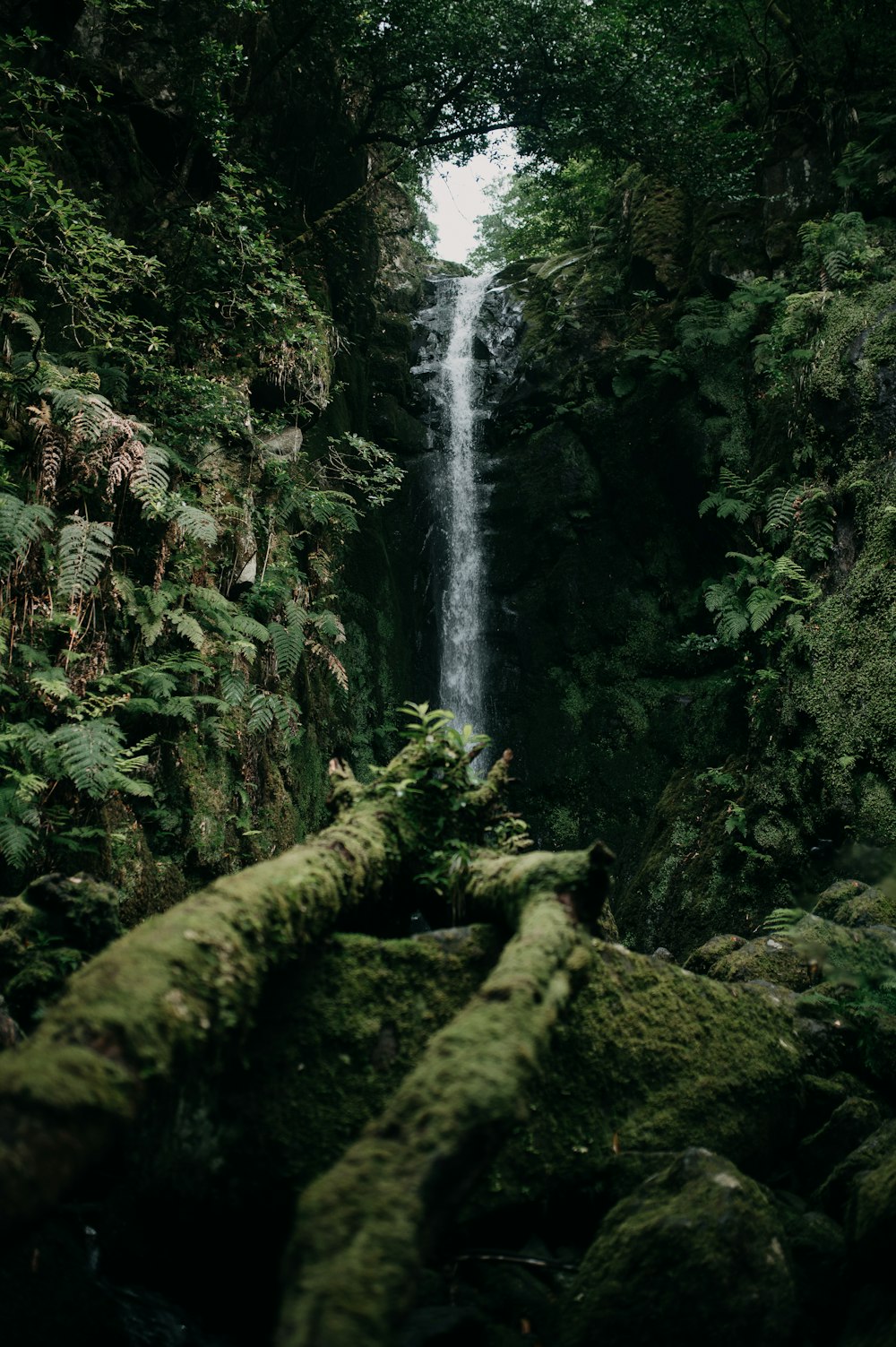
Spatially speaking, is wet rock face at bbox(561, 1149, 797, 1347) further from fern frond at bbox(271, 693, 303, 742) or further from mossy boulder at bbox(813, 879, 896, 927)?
fern frond at bbox(271, 693, 303, 742)

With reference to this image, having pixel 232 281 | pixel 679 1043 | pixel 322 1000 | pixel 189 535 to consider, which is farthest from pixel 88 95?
pixel 679 1043

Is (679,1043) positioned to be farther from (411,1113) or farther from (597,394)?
(597,394)

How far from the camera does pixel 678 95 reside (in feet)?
34.1

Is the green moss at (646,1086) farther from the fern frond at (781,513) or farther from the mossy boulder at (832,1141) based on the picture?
the fern frond at (781,513)

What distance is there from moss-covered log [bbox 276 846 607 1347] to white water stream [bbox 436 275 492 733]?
991 centimetres

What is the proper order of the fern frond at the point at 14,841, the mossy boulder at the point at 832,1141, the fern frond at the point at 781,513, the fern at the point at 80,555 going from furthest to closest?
the fern frond at the point at 781,513 < the fern at the point at 80,555 < the fern frond at the point at 14,841 < the mossy boulder at the point at 832,1141

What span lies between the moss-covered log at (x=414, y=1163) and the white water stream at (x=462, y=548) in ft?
32.5

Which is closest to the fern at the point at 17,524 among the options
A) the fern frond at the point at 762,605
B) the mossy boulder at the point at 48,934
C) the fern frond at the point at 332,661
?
the mossy boulder at the point at 48,934

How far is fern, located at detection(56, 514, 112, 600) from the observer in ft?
18.3

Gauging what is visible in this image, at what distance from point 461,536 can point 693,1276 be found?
11478 millimetres

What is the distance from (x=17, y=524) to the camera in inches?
206

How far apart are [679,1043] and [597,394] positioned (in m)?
10.7

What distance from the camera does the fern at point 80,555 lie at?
5.57 m

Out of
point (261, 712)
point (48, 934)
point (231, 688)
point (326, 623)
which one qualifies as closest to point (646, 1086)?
point (48, 934)
